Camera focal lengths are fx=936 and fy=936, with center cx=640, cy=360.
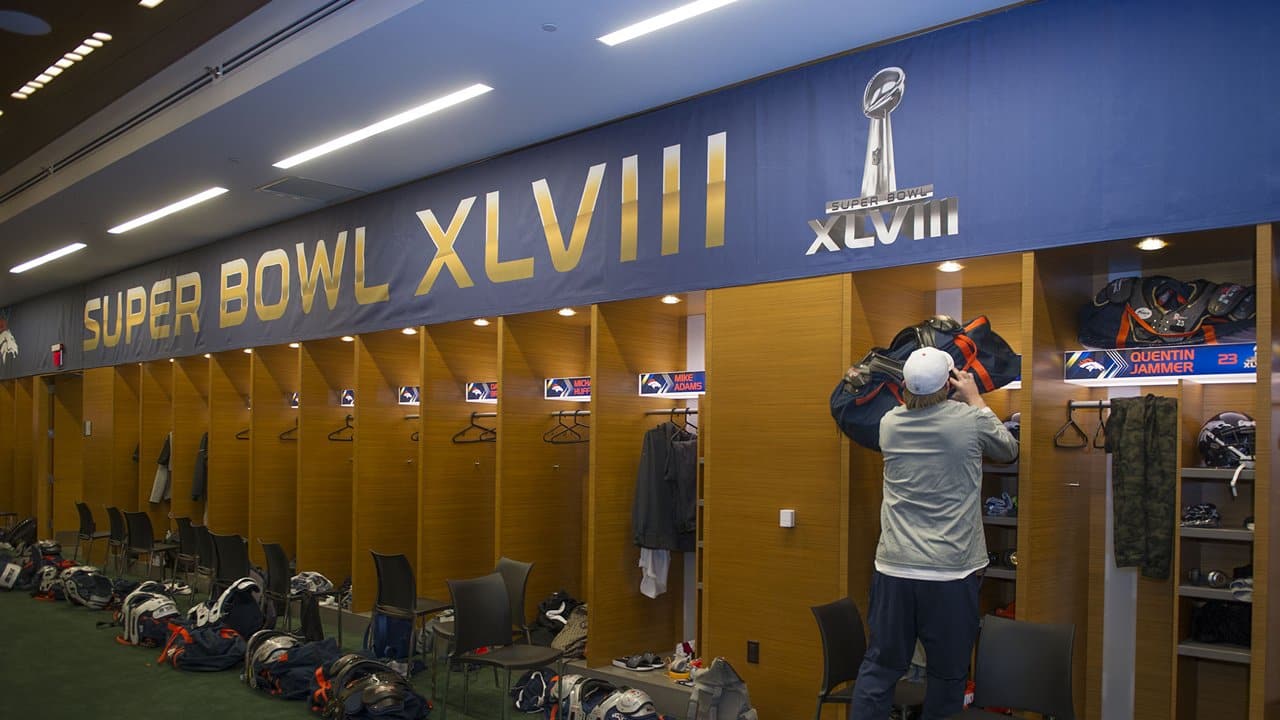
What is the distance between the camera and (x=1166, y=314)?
14.0 feet

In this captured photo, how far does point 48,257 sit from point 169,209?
3.48m

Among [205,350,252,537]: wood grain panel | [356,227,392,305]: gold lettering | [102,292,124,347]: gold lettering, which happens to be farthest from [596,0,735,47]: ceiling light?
[102,292,124,347]: gold lettering

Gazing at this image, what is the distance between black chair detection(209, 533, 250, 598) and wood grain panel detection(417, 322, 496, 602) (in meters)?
1.41

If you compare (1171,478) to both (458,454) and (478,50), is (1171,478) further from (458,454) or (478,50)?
(458,454)

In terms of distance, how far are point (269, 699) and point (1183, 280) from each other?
18.3 ft

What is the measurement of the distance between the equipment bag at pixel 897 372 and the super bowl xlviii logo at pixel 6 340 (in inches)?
592

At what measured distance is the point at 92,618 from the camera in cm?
845

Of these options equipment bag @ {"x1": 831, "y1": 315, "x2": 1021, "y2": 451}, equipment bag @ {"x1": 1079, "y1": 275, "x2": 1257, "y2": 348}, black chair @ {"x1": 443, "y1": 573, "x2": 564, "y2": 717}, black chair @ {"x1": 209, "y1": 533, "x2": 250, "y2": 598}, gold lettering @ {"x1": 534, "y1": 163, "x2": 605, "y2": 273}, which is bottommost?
black chair @ {"x1": 209, "y1": 533, "x2": 250, "y2": 598}

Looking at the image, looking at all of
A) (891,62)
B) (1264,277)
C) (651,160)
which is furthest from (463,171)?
(1264,277)

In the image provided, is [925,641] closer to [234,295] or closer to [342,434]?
[342,434]

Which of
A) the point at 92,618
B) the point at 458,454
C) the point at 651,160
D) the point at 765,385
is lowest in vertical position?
the point at 92,618

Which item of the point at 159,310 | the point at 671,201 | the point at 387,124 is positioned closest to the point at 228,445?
the point at 159,310

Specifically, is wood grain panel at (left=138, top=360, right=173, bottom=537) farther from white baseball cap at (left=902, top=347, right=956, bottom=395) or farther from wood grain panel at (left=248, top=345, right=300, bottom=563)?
white baseball cap at (left=902, top=347, right=956, bottom=395)

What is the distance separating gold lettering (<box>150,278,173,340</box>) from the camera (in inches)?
435
